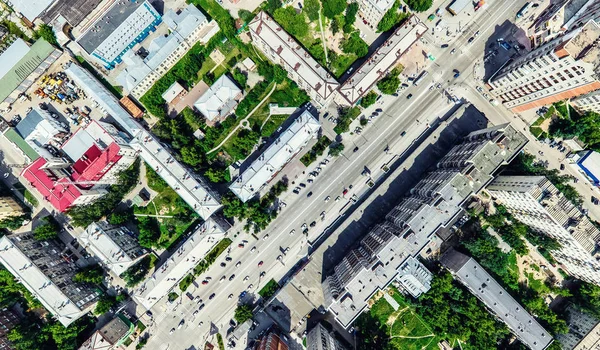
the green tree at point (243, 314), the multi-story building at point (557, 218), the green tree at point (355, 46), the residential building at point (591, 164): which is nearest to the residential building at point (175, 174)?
the green tree at point (243, 314)

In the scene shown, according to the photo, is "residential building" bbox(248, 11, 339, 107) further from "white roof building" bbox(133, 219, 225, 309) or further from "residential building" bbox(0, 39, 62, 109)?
"residential building" bbox(0, 39, 62, 109)

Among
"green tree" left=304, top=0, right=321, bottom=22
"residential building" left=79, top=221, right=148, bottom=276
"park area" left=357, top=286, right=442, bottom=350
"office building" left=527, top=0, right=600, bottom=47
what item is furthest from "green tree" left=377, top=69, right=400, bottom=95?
"residential building" left=79, top=221, right=148, bottom=276

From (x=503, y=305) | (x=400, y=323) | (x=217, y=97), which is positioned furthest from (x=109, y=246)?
(x=503, y=305)

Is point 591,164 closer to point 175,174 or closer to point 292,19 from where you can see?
point 292,19

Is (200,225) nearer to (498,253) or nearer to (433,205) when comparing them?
(433,205)

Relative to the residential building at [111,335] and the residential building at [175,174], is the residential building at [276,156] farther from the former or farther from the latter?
the residential building at [111,335]
